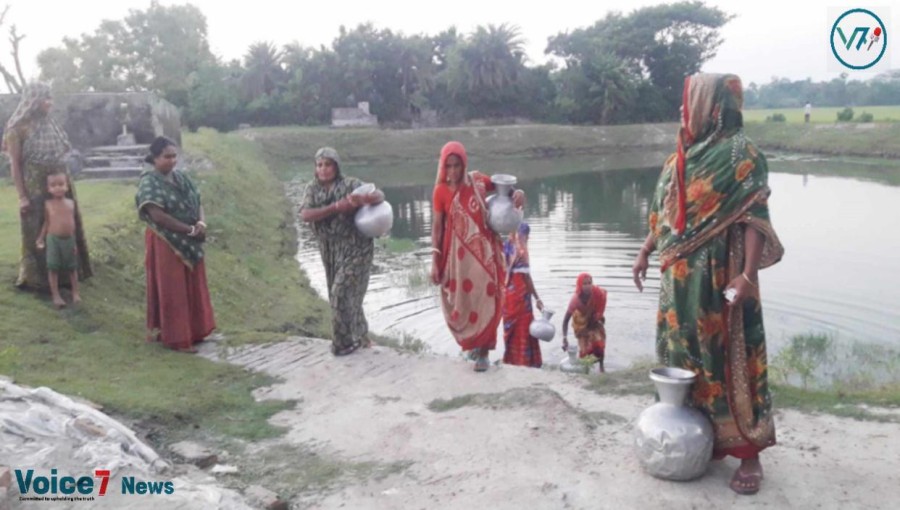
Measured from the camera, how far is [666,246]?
154 inches

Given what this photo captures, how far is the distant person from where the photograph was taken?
7.64 m

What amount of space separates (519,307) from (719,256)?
388 cm

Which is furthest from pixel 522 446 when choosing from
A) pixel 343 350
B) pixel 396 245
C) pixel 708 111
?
→ pixel 396 245

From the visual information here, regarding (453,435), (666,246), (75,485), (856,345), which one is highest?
(666,246)

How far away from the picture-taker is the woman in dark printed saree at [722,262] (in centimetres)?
366

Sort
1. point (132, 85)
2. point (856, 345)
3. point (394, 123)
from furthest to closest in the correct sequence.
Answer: point (394, 123)
point (132, 85)
point (856, 345)

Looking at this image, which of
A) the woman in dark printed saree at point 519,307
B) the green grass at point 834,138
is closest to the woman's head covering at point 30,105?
the woman in dark printed saree at point 519,307

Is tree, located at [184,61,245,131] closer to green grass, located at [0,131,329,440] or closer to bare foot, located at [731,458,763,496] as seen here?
green grass, located at [0,131,329,440]

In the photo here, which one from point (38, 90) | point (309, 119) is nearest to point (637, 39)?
point (309, 119)

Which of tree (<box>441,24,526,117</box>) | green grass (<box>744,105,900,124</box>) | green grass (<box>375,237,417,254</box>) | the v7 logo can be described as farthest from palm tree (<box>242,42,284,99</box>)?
the v7 logo

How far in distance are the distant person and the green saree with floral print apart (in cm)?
371

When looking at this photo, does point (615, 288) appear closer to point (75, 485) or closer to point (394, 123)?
point (75, 485)

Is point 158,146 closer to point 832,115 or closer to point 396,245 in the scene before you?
point 396,245

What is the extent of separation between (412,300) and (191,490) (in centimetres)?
827
